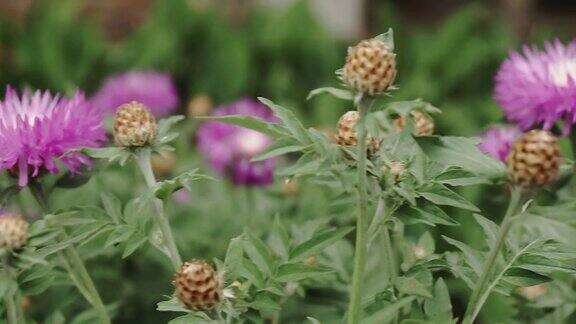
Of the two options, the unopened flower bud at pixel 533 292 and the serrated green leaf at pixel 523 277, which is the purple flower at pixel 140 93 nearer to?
the unopened flower bud at pixel 533 292

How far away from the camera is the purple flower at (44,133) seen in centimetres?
123

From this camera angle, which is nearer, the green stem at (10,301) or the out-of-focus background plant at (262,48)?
the green stem at (10,301)

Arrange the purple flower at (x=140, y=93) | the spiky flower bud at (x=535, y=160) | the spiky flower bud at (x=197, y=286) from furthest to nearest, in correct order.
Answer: the purple flower at (x=140, y=93)
the spiky flower bud at (x=197, y=286)
the spiky flower bud at (x=535, y=160)

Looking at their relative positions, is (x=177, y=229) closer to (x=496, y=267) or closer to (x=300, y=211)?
(x=300, y=211)

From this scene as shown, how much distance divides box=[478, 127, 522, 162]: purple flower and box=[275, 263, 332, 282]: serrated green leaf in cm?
37

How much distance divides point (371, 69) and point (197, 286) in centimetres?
28

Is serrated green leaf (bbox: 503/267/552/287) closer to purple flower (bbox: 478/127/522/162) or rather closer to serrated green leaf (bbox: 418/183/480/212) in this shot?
serrated green leaf (bbox: 418/183/480/212)

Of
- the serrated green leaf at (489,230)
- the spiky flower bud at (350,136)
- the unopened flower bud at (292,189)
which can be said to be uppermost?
the spiky flower bud at (350,136)

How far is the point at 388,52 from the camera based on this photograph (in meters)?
1.07

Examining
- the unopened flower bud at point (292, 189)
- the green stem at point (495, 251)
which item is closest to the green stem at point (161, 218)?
the green stem at point (495, 251)

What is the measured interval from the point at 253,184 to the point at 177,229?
0.74ft

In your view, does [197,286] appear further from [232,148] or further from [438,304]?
[232,148]

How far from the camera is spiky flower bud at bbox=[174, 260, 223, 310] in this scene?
1.07m

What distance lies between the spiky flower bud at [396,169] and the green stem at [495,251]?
0.12 m
